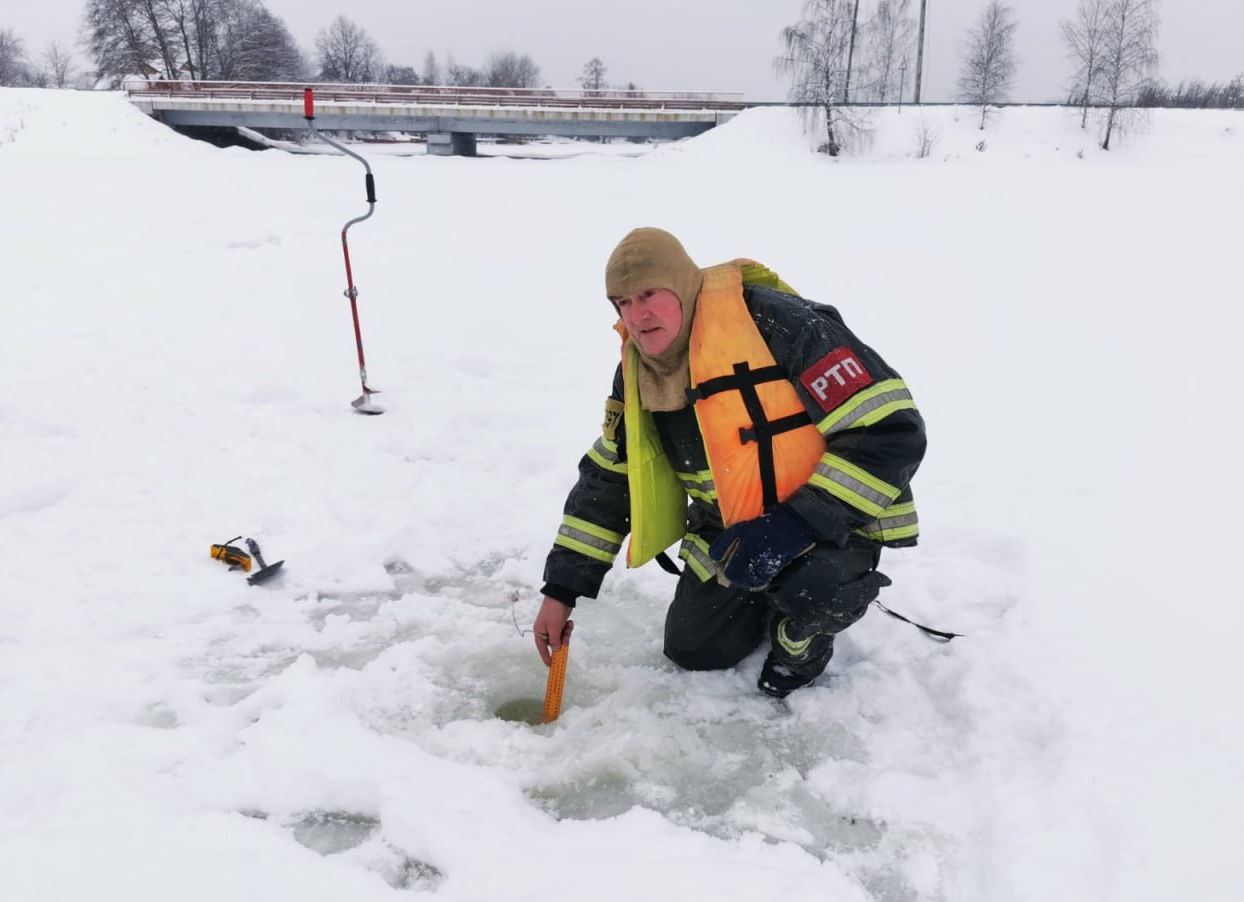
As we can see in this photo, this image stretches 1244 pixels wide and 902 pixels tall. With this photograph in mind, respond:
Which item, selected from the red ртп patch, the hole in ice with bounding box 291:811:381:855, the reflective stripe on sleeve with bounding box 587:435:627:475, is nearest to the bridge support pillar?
the reflective stripe on sleeve with bounding box 587:435:627:475

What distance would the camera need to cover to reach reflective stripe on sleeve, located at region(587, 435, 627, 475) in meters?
2.70

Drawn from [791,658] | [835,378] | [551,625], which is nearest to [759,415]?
[835,378]

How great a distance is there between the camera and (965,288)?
313 inches

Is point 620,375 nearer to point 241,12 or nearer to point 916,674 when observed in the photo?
point 916,674

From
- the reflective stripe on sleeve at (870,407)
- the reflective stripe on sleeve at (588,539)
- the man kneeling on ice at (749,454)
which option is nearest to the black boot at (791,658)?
the man kneeling on ice at (749,454)

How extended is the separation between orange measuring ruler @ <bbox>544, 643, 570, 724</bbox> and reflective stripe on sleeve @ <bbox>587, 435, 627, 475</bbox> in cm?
60

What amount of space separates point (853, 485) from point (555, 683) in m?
1.17

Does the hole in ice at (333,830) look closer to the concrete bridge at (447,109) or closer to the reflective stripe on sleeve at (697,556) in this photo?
the reflective stripe on sleeve at (697,556)

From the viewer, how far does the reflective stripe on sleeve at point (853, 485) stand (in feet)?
7.30

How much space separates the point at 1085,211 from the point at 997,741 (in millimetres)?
11750

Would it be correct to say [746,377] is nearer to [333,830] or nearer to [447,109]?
[333,830]

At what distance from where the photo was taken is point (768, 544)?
2.29 meters

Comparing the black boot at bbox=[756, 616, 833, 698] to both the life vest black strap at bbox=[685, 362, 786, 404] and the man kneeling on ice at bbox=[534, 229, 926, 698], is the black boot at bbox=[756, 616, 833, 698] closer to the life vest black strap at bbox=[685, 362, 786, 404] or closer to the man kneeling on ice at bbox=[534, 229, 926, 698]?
the man kneeling on ice at bbox=[534, 229, 926, 698]

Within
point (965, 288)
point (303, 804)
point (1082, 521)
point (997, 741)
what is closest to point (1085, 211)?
point (965, 288)
